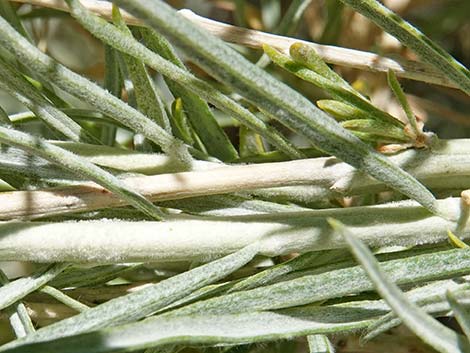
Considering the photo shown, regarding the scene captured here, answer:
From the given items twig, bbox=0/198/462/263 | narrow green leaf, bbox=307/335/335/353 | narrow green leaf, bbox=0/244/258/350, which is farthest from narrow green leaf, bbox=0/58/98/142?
narrow green leaf, bbox=307/335/335/353

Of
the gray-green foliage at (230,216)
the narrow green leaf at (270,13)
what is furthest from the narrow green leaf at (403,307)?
the narrow green leaf at (270,13)

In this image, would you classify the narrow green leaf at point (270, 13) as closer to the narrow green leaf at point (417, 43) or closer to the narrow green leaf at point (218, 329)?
the narrow green leaf at point (417, 43)

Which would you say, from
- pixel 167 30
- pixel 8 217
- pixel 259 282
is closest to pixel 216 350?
pixel 259 282

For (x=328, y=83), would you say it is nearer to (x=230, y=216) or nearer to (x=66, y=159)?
(x=230, y=216)

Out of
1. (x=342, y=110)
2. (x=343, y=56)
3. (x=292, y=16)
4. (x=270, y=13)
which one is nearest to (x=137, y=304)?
(x=342, y=110)

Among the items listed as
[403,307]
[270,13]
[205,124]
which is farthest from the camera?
[270,13]

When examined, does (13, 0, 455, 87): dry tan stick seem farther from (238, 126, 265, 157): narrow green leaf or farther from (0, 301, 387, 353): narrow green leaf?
(0, 301, 387, 353): narrow green leaf

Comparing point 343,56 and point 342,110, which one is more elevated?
point 343,56
